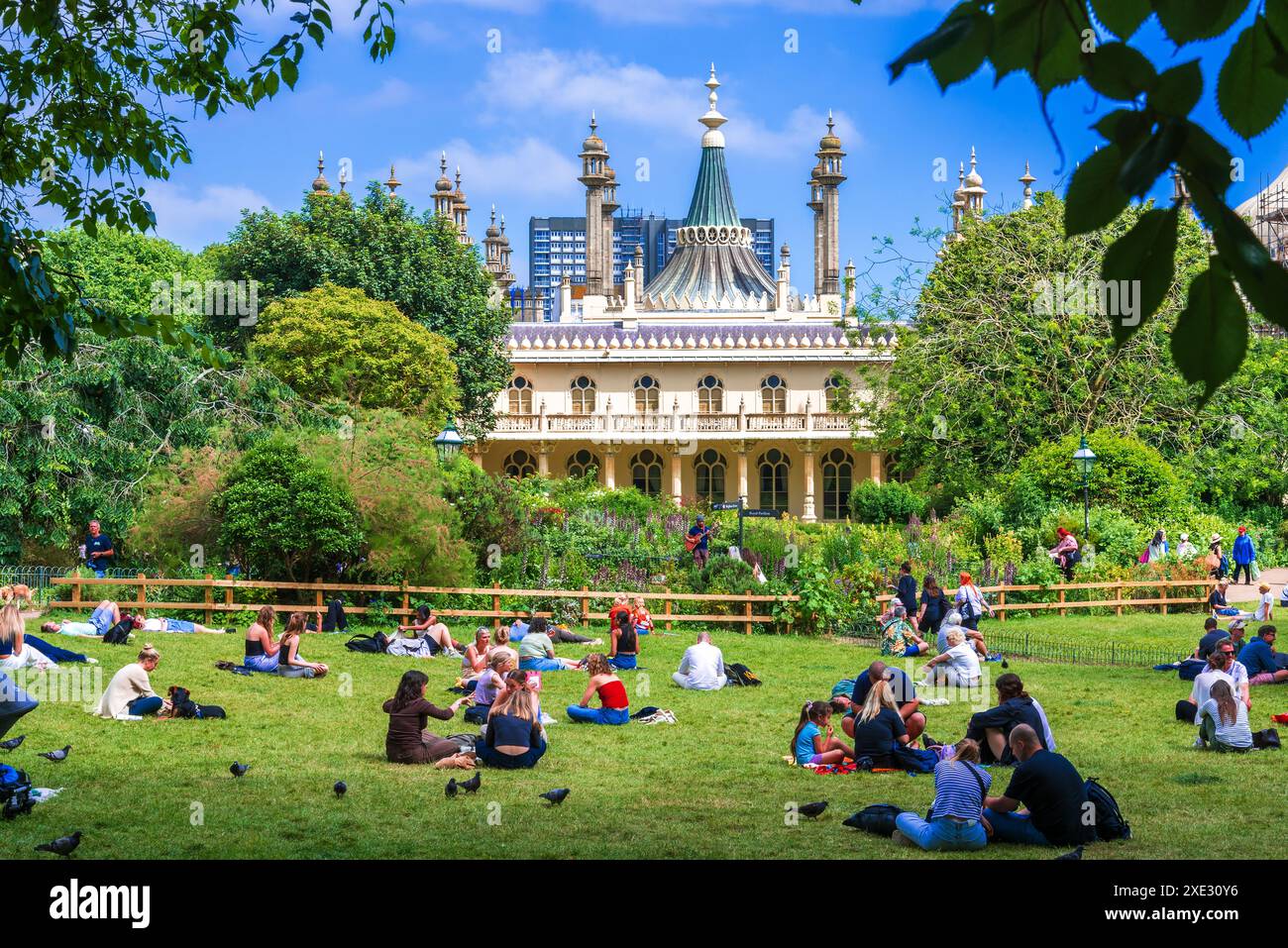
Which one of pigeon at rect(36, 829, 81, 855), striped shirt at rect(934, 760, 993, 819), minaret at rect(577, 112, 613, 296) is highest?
minaret at rect(577, 112, 613, 296)

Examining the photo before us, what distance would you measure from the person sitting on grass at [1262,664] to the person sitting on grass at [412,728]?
9.25 meters

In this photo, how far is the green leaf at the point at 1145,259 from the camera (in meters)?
2.01

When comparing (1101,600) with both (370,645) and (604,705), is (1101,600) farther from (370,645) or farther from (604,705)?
(604,705)

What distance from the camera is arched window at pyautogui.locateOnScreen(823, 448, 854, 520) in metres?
54.8

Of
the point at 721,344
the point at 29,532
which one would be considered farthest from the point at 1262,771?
the point at 721,344

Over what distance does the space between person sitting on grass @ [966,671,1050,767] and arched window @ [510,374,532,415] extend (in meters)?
44.2

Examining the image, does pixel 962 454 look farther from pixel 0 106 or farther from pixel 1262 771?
A: pixel 0 106

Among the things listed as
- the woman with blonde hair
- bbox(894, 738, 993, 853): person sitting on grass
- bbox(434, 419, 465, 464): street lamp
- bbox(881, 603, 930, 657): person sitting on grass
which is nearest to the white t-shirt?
bbox(881, 603, 930, 657): person sitting on grass

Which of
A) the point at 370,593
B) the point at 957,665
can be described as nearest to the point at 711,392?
the point at 370,593

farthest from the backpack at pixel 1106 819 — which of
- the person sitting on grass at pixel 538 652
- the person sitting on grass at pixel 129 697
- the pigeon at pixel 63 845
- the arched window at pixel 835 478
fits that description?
the arched window at pixel 835 478

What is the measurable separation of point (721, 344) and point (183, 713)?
42627 millimetres

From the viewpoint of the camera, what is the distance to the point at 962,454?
33781 mm

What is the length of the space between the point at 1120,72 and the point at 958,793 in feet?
25.0

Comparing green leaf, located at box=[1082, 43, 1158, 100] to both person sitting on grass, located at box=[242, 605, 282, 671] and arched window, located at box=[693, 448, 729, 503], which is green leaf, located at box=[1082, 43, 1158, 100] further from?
arched window, located at box=[693, 448, 729, 503]
